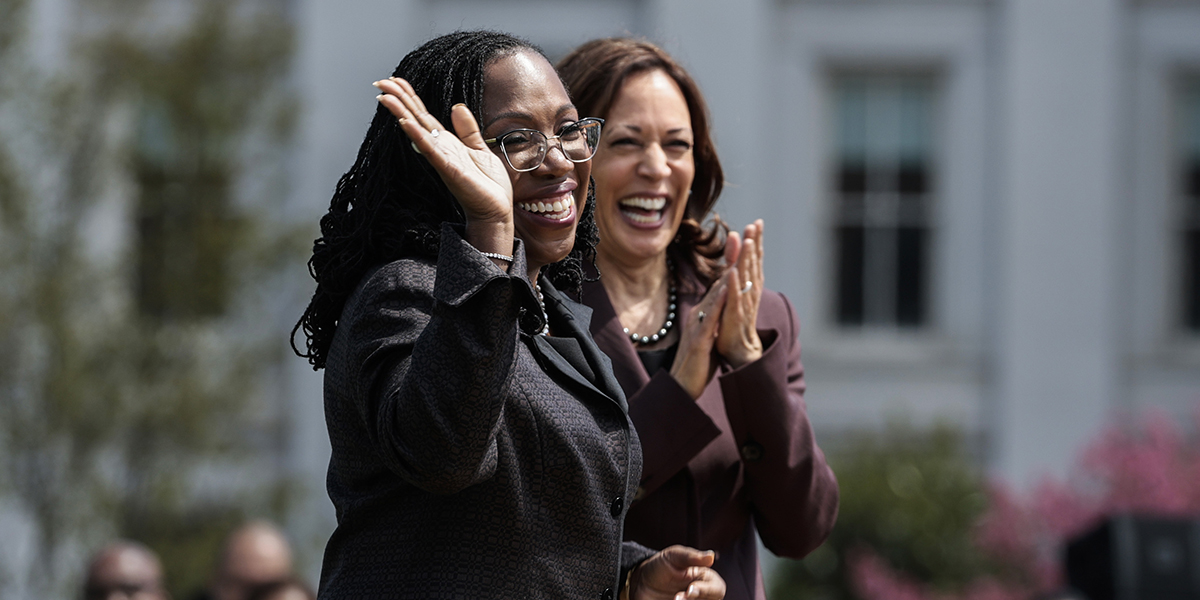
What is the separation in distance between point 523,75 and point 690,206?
1153 millimetres

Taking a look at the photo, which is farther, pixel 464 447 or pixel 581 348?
pixel 581 348

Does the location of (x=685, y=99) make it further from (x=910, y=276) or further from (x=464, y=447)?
(x=910, y=276)

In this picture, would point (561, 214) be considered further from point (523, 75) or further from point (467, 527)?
point (467, 527)

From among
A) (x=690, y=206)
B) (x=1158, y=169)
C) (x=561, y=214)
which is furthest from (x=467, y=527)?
(x=1158, y=169)

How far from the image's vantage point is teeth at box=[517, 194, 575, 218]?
1994 mm

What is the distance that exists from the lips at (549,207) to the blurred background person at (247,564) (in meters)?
3.92

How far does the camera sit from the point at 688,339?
109 inches

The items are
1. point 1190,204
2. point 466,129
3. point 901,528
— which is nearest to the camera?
point 466,129

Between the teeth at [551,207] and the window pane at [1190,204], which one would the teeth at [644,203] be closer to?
the teeth at [551,207]

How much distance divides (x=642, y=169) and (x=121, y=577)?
315cm

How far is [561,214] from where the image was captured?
6.58 ft

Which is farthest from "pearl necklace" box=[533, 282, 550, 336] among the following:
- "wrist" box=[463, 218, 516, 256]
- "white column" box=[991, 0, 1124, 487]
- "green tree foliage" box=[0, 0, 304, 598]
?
"white column" box=[991, 0, 1124, 487]

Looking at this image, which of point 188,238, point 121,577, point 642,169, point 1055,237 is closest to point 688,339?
point 642,169

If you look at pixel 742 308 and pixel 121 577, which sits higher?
pixel 742 308
